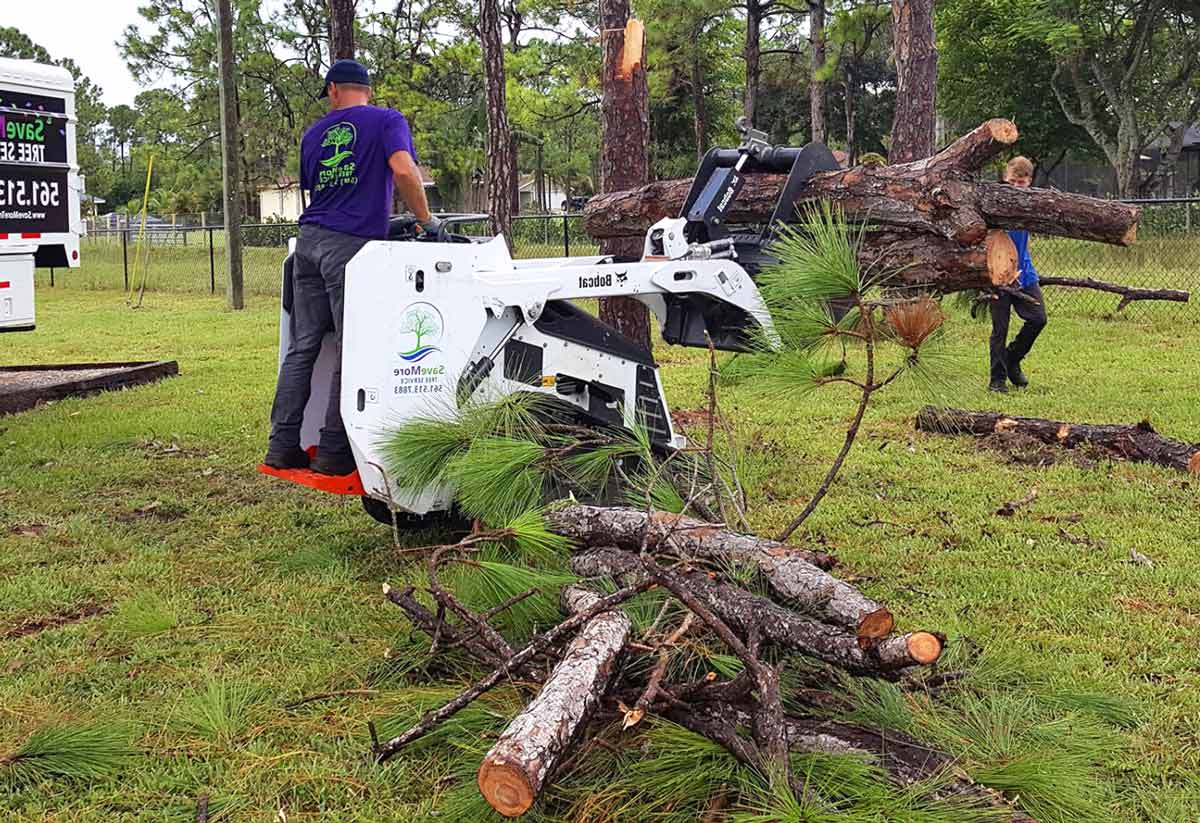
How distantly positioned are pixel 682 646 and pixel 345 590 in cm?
203

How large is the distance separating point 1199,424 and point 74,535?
6828 millimetres

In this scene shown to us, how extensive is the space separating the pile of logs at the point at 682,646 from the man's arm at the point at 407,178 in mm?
1865

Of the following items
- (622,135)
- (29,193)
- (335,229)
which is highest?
(622,135)

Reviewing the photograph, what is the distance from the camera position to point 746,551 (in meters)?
3.67

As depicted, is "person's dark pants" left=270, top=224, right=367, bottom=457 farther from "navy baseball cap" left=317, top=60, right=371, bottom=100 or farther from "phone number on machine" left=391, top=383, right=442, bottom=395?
"navy baseball cap" left=317, top=60, right=371, bottom=100

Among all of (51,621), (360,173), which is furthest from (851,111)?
(51,621)

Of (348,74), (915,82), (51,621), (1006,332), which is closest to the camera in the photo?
(51,621)

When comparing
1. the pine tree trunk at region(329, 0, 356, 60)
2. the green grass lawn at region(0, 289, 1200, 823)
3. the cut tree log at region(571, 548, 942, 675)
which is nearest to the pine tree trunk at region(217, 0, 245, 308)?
the pine tree trunk at region(329, 0, 356, 60)

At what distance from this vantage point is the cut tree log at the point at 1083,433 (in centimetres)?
657

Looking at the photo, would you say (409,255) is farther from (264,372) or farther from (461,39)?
(461,39)

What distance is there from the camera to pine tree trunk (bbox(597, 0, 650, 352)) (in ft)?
27.2

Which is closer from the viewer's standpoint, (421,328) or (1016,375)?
(421,328)

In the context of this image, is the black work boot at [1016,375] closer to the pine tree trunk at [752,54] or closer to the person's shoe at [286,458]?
the person's shoe at [286,458]

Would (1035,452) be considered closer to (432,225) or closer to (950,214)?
(950,214)
